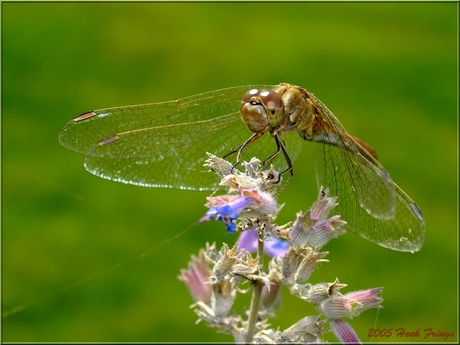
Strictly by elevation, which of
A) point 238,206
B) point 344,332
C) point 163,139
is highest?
point 163,139

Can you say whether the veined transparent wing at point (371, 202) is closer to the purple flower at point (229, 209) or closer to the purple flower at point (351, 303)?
the purple flower at point (351, 303)

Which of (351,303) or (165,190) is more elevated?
(165,190)

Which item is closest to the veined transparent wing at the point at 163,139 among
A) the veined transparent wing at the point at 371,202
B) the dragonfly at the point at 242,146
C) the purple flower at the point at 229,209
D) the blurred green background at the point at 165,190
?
the dragonfly at the point at 242,146

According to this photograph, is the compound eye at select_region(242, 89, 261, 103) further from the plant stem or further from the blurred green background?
the blurred green background

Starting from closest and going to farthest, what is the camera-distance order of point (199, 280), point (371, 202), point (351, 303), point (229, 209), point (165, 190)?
point (229, 209) → point (351, 303) → point (371, 202) → point (199, 280) → point (165, 190)

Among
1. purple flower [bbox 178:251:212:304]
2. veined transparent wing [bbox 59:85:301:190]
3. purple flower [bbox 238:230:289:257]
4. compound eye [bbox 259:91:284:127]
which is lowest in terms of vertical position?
purple flower [bbox 178:251:212:304]

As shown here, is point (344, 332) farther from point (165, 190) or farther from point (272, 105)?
point (165, 190)

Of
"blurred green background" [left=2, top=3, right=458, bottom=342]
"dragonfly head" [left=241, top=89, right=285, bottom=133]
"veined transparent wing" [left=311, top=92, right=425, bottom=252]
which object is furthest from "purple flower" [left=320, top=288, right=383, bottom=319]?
"blurred green background" [left=2, top=3, right=458, bottom=342]

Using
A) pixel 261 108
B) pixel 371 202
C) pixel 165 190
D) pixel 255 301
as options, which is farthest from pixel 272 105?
pixel 165 190
